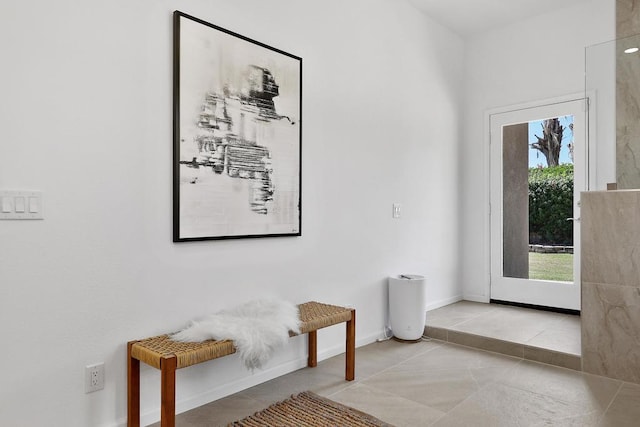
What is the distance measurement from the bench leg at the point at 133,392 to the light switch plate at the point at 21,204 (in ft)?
2.42

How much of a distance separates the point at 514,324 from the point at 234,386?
2.44 metres

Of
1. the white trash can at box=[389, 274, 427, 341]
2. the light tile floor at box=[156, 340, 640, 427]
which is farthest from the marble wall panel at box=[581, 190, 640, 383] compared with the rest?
the white trash can at box=[389, 274, 427, 341]

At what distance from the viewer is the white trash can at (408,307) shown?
3471 mm

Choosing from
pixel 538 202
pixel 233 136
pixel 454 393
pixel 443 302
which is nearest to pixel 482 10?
pixel 538 202

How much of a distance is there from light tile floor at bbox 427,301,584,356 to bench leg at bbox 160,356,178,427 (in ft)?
7.91

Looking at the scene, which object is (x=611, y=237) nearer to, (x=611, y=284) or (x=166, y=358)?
(x=611, y=284)

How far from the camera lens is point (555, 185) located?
161 inches

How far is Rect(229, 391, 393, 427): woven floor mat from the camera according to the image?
2135 mm

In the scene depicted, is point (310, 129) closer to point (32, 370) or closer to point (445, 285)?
point (32, 370)

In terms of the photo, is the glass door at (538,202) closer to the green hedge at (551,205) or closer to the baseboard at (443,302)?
the green hedge at (551,205)

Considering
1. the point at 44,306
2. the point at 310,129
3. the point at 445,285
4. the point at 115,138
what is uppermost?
the point at 310,129

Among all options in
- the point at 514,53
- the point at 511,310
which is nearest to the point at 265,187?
the point at 511,310

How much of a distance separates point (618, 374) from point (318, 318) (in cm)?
199

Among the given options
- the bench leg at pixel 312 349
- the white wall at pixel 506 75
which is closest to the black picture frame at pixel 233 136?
the bench leg at pixel 312 349
